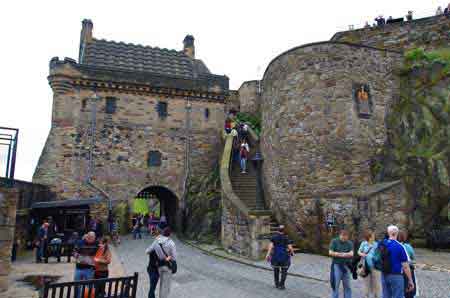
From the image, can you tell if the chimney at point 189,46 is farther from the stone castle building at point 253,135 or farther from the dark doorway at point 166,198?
the dark doorway at point 166,198

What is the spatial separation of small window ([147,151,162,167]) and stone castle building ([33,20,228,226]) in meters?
0.06

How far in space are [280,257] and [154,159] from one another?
14668 mm

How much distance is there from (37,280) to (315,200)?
896 centimetres

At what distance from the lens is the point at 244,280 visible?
351 inches

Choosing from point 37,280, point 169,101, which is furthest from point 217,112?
point 37,280

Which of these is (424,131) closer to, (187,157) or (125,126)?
(187,157)

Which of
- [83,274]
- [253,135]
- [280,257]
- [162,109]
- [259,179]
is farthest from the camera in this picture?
[162,109]

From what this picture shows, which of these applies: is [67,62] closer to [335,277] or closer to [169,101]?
[169,101]

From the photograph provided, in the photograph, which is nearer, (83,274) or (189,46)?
(83,274)

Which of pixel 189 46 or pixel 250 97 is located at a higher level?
pixel 189 46

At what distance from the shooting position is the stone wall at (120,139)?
19438 mm

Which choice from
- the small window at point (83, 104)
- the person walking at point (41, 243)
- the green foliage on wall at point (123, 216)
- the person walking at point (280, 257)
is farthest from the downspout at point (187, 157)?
the person walking at point (280, 257)

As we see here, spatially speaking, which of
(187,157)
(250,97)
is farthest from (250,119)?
(187,157)

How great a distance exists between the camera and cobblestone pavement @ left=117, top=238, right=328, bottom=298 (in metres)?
7.56
